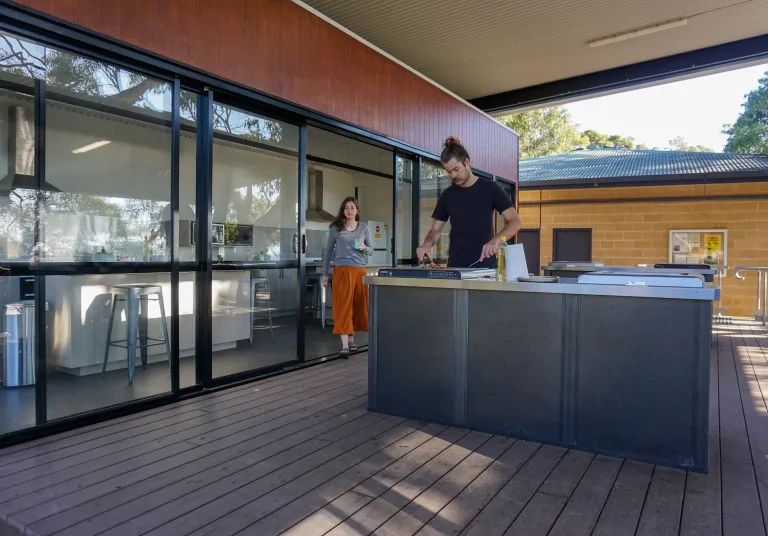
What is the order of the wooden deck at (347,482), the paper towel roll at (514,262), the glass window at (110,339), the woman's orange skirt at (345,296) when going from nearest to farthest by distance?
the wooden deck at (347,482) → the paper towel roll at (514,262) → the glass window at (110,339) → the woman's orange skirt at (345,296)

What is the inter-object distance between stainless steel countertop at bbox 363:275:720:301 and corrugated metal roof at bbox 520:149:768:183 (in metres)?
9.62

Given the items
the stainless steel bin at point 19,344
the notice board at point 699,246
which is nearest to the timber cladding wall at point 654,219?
the notice board at point 699,246

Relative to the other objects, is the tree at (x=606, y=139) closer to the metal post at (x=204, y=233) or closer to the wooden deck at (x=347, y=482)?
the metal post at (x=204, y=233)

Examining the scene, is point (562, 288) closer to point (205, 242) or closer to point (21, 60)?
point (205, 242)

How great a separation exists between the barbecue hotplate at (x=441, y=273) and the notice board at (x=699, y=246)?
9.77 meters

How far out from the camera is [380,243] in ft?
29.5

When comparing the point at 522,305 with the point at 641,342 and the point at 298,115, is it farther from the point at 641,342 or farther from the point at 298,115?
the point at 298,115

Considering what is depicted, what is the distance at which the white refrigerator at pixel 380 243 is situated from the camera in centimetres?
852

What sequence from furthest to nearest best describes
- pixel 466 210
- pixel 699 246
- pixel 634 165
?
pixel 634 165
pixel 699 246
pixel 466 210

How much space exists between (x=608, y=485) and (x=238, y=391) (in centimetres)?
268

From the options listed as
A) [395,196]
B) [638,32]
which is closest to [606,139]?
[638,32]

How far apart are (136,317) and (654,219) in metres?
11.0

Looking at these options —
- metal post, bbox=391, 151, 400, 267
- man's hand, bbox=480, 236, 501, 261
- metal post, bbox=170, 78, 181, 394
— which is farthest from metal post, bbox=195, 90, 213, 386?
metal post, bbox=391, 151, 400, 267

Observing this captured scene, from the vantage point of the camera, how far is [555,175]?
41.8 feet
